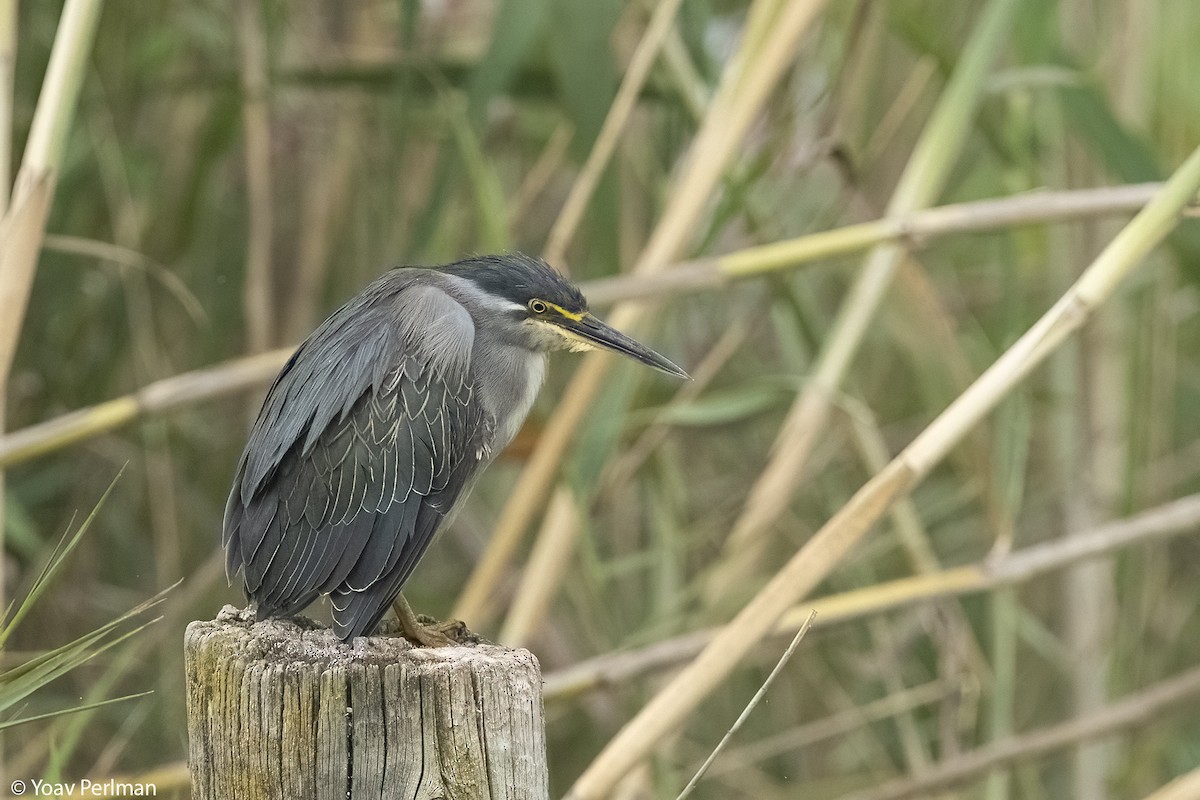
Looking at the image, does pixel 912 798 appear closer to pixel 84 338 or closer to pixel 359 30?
pixel 84 338

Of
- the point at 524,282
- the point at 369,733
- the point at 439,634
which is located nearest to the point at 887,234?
the point at 524,282

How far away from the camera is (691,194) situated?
8.06 feet

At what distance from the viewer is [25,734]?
12.0ft

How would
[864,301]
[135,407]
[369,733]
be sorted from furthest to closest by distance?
[864,301]
[135,407]
[369,733]

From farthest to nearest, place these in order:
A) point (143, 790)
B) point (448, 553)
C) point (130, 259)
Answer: point (448, 553) < point (130, 259) < point (143, 790)

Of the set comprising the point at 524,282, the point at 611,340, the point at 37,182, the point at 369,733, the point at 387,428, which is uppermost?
the point at 37,182

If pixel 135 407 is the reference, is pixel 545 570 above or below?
below

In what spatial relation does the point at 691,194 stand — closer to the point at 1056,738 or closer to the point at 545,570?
the point at 545,570

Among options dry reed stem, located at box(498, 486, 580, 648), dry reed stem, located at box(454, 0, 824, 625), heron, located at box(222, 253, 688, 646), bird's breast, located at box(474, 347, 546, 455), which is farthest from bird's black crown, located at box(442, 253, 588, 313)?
dry reed stem, located at box(498, 486, 580, 648)

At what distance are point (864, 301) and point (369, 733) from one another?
60.3 inches

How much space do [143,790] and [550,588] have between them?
83 cm

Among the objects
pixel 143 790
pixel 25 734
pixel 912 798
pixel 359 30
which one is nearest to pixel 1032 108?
pixel 912 798

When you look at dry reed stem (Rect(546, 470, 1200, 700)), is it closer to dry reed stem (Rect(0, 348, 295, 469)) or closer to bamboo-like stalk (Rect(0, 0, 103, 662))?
dry reed stem (Rect(0, 348, 295, 469))

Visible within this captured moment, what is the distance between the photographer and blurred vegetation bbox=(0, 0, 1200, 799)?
2707 mm
